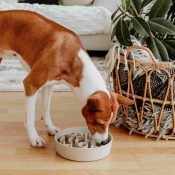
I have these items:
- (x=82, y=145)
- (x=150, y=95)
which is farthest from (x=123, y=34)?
(x=82, y=145)

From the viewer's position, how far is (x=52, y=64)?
1759 mm

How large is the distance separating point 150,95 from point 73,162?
0.51 metres

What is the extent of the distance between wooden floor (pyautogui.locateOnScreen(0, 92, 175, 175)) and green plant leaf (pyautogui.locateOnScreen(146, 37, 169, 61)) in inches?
17.0

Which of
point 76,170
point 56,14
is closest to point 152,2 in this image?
point 76,170

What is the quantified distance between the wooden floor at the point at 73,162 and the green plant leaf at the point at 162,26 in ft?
1.82

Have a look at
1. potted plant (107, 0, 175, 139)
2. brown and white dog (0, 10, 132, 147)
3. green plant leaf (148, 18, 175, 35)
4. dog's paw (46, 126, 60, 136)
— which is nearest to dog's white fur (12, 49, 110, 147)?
A: brown and white dog (0, 10, 132, 147)

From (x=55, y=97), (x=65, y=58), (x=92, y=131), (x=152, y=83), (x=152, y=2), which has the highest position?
→ (x=152, y=2)

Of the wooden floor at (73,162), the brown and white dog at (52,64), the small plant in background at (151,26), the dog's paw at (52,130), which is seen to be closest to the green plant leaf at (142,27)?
the small plant in background at (151,26)

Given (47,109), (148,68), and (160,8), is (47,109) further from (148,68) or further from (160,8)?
(160,8)

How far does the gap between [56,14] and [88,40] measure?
37cm

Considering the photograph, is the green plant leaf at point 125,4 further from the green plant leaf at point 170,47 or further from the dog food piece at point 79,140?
the dog food piece at point 79,140

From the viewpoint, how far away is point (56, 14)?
11.1 feet

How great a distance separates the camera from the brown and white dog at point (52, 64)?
170 cm

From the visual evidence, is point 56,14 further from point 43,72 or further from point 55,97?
point 43,72
